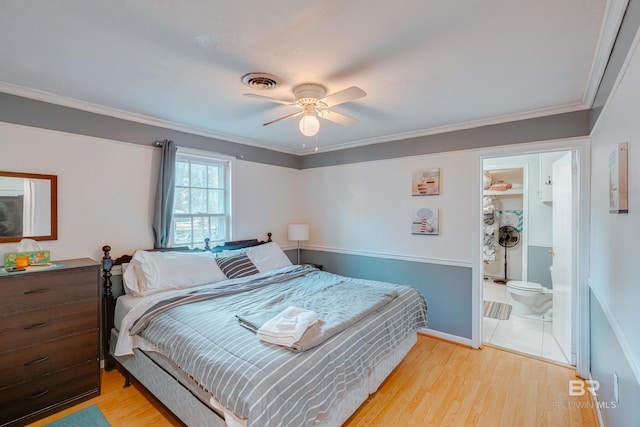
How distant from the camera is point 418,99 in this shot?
245 centimetres

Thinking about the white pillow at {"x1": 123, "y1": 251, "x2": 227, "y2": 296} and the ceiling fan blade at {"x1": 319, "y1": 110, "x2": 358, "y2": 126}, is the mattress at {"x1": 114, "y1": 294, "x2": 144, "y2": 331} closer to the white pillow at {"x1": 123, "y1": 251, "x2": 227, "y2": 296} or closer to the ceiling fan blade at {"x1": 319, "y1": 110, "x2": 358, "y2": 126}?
the white pillow at {"x1": 123, "y1": 251, "x2": 227, "y2": 296}

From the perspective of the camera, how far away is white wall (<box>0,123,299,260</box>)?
7.59ft

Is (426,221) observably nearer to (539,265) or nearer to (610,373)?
(610,373)

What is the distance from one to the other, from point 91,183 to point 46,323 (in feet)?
3.91

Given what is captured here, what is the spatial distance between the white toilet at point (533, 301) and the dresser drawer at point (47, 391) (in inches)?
189

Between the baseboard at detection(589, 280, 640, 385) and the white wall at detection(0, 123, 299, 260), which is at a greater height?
the white wall at detection(0, 123, 299, 260)

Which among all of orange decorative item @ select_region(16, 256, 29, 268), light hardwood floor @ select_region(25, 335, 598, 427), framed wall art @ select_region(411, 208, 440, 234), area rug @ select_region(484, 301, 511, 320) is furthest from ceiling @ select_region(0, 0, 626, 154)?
area rug @ select_region(484, 301, 511, 320)

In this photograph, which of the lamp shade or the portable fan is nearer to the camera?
the lamp shade

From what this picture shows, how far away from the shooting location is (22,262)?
6.78ft

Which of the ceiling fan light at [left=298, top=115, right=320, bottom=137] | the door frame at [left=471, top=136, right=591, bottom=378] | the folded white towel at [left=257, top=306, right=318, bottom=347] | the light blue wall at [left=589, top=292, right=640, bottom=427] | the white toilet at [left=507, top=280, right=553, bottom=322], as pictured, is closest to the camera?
the light blue wall at [left=589, top=292, right=640, bottom=427]

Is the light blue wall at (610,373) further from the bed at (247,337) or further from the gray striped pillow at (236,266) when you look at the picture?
the gray striped pillow at (236,266)

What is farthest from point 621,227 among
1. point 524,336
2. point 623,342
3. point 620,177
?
point 524,336

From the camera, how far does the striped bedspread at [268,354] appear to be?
4.48 ft

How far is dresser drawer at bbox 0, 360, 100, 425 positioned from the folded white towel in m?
1.62
